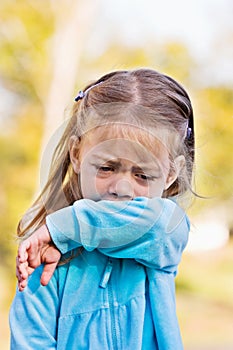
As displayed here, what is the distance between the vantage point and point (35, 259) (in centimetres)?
92

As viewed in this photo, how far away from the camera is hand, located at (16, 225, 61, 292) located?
890 mm

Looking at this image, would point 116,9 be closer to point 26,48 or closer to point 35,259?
point 26,48

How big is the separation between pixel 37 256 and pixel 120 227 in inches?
5.3

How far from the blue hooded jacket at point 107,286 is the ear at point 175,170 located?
0.04 m

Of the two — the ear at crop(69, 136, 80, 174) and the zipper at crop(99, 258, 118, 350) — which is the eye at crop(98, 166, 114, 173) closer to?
the ear at crop(69, 136, 80, 174)

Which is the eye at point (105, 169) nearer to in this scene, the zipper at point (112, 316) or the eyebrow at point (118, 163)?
the eyebrow at point (118, 163)

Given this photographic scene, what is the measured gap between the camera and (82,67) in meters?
4.01

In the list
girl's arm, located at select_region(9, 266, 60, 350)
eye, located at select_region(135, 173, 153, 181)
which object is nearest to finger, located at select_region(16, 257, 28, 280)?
girl's arm, located at select_region(9, 266, 60, 350)

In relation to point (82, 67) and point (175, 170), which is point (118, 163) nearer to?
point (175, 170)

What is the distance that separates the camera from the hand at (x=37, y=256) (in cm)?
89

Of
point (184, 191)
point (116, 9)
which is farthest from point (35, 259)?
point (116, 9)

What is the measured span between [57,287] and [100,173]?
0.21m

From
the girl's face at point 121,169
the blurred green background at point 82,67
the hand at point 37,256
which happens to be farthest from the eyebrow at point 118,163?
the blurred green background at point 82,67

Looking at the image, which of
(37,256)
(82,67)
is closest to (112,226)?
(37,256)
